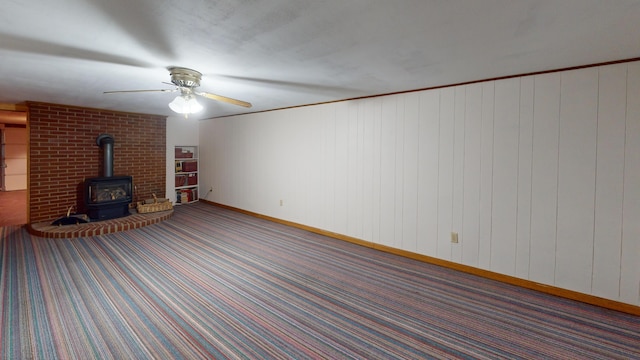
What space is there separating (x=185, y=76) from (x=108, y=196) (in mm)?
3807

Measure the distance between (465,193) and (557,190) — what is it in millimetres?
833

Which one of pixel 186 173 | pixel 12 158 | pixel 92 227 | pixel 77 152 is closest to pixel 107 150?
pixel 77 152

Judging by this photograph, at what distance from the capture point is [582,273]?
2.66 m

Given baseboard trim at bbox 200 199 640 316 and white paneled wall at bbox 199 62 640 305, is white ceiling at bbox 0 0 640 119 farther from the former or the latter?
baseboard trim at bbox 200 199 640 316

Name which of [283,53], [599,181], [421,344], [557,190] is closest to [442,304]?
[421,344]

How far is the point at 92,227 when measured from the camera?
4.56 m

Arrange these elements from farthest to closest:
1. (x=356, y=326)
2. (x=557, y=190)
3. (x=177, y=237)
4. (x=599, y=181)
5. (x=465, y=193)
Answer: (x=177, y=237) → (x=465, y=193) → (x=557, y=190) → (x=599, y=181) → (x=356, y=326)

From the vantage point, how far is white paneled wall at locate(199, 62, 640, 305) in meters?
2.51

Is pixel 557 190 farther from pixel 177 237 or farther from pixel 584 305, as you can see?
pixel 177 237

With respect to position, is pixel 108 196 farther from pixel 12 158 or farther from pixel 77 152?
pixel 12 158

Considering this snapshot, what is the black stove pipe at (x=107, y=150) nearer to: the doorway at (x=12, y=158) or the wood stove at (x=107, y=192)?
the wood stove at (x=107, y=192)

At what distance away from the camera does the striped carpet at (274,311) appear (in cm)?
198

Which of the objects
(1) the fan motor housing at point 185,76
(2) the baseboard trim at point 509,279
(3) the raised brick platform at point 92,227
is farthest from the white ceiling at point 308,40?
(3) the raised brick platform at point 92,227

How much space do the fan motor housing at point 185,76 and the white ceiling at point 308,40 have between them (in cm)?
9
